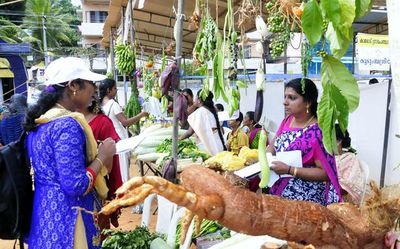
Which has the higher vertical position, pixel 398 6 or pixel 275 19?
pixel 275 19

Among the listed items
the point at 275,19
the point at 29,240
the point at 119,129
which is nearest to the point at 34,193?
the point at 29,240

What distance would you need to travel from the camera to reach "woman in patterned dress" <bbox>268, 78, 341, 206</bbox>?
2178 mm

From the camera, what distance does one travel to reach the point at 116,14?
21.7 feet

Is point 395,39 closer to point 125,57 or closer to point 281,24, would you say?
point 281,24

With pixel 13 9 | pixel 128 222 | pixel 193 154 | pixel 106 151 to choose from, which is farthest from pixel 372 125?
pixel 13 9

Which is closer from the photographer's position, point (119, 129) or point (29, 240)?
point (29, 240)

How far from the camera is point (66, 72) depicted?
79.4 inches

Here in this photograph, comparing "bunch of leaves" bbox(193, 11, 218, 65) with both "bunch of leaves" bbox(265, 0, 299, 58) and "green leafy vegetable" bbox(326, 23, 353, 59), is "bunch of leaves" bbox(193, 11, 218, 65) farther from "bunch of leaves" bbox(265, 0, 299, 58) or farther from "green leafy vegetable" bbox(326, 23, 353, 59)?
"green leafy vegetable" bbox(326, 23, 353, 59)

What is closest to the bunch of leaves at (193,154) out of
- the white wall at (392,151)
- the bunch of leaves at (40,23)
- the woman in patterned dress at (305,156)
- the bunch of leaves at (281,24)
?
the bunch of leaves at (281,24)

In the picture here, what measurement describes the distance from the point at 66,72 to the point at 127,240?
4.36 ft

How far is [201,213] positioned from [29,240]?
1587 millimetres

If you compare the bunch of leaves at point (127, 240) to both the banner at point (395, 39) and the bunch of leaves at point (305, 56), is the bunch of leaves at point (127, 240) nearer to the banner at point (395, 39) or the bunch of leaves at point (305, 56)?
the bunch of leaves at point (305, 56)

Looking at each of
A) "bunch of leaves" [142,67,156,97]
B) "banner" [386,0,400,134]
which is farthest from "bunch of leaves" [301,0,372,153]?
"bunch of leaves" [142,67,156,97]

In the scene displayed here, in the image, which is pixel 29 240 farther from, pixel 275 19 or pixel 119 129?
pixel 119 129
